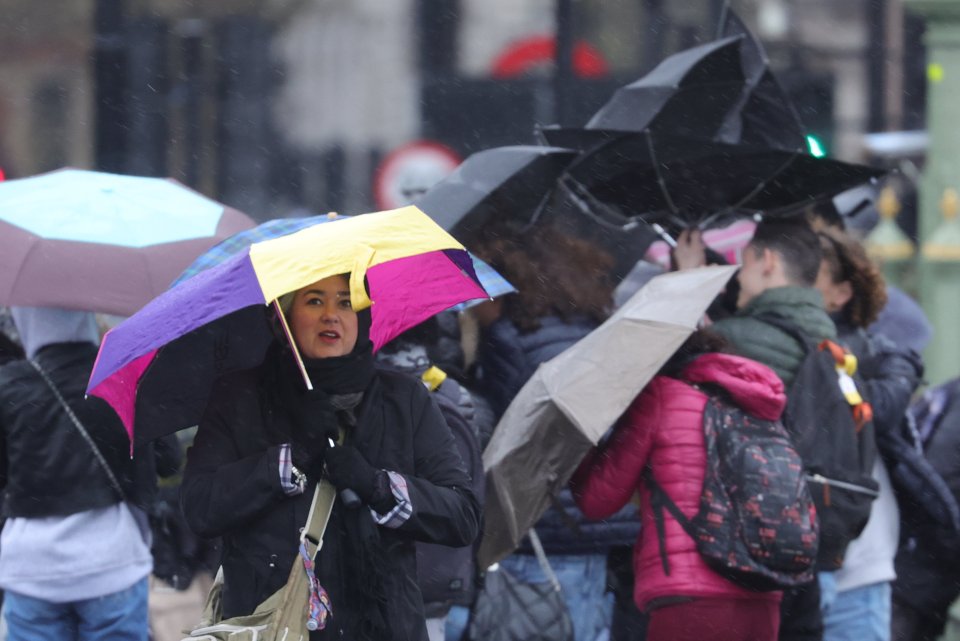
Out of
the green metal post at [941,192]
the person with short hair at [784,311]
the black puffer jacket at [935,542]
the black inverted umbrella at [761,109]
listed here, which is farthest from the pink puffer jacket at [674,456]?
the green metal post at [941,192]

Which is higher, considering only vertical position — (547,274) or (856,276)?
(547,274)

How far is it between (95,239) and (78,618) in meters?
1.31

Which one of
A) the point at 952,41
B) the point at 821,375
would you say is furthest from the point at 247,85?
the point at 821,375

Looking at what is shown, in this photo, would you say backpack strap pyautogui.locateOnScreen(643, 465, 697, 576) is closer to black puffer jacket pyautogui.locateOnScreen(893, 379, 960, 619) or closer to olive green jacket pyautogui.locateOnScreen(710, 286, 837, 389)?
olive green jacket pyautogui.locateOnScreen(710, 286, 837, 389)

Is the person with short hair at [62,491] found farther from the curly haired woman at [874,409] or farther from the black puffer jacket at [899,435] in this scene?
the black puffer jacket at [899,435]

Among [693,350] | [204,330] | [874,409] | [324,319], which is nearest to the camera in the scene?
[324,319]

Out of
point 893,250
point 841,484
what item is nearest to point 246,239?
point 841,484

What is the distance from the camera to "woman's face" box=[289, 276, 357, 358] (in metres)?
3.91

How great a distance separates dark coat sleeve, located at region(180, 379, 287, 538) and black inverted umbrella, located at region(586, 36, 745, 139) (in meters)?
2.09

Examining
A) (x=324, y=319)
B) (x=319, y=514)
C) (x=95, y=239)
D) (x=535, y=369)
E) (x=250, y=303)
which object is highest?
(x=250, y=303)

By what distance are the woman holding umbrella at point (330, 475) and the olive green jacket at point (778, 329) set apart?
161 centimetres

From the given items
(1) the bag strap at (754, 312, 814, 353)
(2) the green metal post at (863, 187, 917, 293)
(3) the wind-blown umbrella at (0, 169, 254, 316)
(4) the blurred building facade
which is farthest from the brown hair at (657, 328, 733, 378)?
(2) the green metal post at (863, 187, 917, 293)

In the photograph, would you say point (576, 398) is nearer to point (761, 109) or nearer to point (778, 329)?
point (778, 329)

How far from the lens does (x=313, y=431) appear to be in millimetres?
3822
